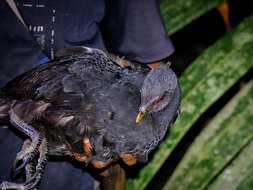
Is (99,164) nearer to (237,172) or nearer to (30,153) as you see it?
(30,153)

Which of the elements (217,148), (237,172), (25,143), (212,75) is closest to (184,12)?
(212,75)

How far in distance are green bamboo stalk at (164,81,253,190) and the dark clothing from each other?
0.70 metres

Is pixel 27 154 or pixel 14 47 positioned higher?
pixel 14 47

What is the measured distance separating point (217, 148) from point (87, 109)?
106 cm

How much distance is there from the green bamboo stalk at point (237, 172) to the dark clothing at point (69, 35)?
35.6 inches

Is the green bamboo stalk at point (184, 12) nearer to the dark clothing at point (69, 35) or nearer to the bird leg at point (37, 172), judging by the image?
the dark clothing at point (69, 35)

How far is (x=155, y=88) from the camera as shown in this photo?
1.95 metres

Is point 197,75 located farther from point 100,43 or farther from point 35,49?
point 35,49

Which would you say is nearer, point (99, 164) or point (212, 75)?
point (99, 164)

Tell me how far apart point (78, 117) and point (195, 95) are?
915mm

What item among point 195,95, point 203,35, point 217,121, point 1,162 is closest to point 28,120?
point 1,162

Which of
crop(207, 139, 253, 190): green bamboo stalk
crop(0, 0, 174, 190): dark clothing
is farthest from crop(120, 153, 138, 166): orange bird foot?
crop(207, 139, 253, 190): green bamboo stalk

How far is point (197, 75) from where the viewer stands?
267cm

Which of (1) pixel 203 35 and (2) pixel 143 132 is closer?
(2) pixel 143 132
